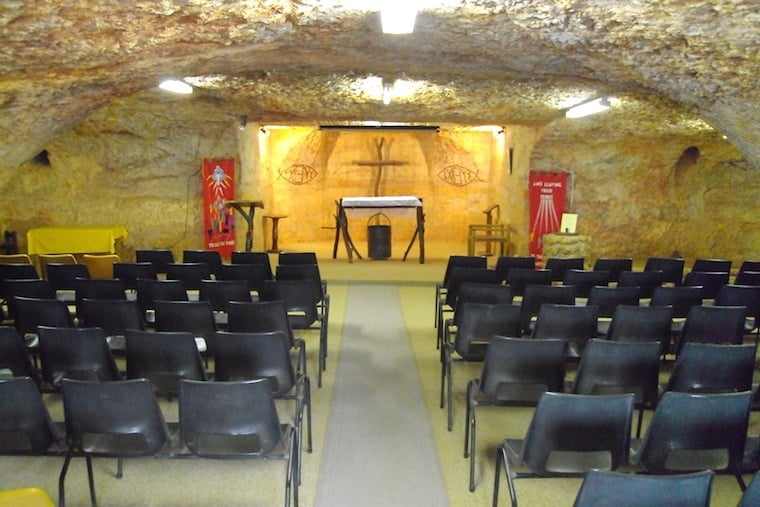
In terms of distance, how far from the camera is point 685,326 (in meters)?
3.93

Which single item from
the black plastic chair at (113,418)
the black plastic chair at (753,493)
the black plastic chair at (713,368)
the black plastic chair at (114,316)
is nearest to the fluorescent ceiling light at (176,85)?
the black plastic chair at (114,316)

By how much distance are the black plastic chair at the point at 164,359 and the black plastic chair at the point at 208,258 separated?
9.10ft

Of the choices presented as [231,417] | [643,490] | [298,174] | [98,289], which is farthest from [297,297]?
[298,174]

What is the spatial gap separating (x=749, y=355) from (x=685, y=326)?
0.90 meters

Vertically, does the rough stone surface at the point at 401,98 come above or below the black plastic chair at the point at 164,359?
above

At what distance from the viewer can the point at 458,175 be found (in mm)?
13211

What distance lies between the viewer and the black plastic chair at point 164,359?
3.12 meters

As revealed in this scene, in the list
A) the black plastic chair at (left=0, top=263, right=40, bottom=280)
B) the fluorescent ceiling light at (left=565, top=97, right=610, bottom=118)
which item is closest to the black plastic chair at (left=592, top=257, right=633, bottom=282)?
the fluorescent ceiling light at (left=565, top=97, right=610, bottom=118)

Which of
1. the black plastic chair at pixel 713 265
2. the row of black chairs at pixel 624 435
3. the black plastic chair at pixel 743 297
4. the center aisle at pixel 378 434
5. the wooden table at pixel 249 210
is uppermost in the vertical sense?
the wooden table at pixel 249 210

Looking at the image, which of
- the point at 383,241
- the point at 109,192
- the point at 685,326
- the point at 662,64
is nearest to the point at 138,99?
the point at 109,192

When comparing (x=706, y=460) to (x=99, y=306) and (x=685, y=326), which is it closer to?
(x=685, y=326)

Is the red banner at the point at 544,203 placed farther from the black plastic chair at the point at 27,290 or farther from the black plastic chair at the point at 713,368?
the black plastic chair at the point at 27,290

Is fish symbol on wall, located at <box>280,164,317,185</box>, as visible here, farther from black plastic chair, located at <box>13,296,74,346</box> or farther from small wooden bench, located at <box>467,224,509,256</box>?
black plastic chair, located at <box>13,296,74,346</box>

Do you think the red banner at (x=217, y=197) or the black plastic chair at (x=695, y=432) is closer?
the black plastic chair at (x=695, y=432)
